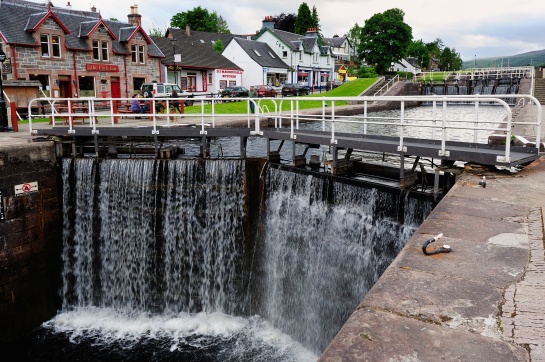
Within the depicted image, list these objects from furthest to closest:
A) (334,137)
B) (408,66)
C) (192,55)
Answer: (408,66) < (192,55) < (334,137)

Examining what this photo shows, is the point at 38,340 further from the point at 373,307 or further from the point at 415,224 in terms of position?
the point at 373,307

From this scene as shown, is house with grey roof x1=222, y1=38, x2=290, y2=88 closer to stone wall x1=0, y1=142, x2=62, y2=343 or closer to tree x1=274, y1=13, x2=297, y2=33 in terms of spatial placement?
tree x1=274, y1=13, x2=297, y2=33

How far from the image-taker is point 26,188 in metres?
12.9

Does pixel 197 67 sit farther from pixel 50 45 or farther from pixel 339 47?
pixel 339 47

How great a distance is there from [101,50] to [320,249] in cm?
3235

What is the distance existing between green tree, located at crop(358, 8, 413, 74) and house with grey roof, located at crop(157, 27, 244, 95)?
24.8 meters

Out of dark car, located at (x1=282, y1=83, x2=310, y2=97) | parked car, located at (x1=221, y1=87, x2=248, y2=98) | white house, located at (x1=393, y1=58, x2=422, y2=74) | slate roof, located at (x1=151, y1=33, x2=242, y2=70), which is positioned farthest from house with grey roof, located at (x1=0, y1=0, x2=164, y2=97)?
white house, located at (x1=393, y1=58, x2=422, y2=74)

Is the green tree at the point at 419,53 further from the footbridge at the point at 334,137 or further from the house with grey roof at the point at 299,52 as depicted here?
the footbridge at the point at 334,137

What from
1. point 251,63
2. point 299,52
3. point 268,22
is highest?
point 268,22

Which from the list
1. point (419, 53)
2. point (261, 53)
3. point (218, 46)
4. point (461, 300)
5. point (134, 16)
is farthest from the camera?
point (419, 53)

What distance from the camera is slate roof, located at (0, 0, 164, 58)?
106ft

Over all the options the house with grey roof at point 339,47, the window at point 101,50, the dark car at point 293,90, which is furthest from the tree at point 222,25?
the window at point 101,50

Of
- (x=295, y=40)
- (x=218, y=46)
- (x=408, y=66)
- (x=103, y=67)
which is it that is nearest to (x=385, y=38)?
(x=295, y=40)

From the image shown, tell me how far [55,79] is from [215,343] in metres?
29.3
